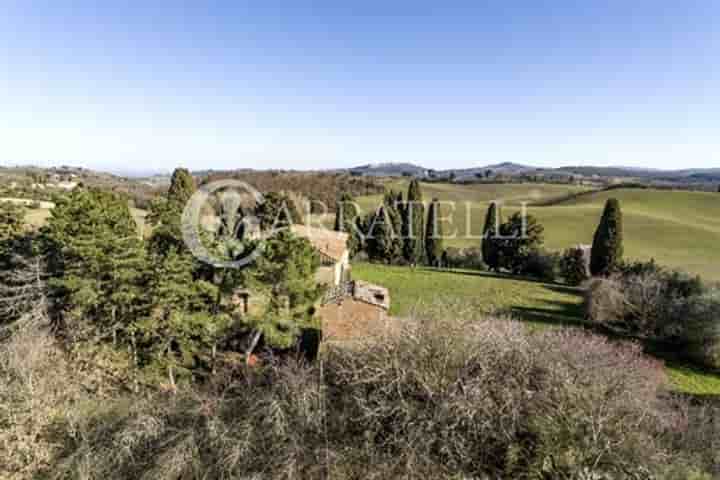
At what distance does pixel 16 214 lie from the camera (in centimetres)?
1672

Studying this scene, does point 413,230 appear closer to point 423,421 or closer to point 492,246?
point 492,246

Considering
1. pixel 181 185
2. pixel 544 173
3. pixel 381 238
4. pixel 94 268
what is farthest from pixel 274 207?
pixel 544 173

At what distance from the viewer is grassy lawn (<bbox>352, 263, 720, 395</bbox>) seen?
14432 millimetres

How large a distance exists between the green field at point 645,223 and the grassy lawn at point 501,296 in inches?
501

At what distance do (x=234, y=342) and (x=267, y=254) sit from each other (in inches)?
214

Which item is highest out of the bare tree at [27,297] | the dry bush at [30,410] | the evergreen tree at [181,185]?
the evergreen tree at [181,185]

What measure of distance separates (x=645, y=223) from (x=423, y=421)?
5317 centimetres

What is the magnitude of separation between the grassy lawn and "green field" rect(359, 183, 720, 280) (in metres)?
12.7

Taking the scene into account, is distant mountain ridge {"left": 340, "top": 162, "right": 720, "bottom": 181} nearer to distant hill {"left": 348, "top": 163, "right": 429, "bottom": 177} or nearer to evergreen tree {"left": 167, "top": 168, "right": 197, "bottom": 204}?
distant hill {"left": 348, "top": 163, "right": 429, "bottom": 177}

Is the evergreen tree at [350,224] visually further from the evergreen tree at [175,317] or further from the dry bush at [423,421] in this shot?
the dry bush at [423,421]

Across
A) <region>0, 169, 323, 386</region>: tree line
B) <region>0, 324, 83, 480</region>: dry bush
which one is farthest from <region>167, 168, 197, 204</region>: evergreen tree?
<region>0, 324, 83, 480</region>: dry bush

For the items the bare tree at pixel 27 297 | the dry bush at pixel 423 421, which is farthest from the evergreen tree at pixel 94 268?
the dry bush at pixel 423 421

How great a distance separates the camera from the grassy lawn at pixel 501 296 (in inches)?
568

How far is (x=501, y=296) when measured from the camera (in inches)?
941
